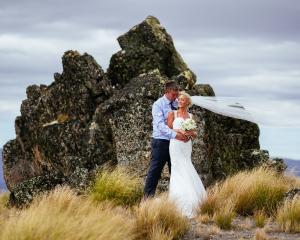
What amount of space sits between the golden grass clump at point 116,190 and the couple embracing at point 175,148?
1.32m

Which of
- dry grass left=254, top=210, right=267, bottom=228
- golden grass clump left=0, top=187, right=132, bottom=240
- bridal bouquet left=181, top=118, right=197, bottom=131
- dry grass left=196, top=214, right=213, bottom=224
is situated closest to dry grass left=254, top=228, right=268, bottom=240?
dry grass left=254, top=210, right=267, bottom=228

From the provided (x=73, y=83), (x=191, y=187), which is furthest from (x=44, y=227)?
(x=73, y=83)

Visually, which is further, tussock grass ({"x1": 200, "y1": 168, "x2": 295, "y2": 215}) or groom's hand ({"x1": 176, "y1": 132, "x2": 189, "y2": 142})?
groom's hand ({"x1": 176, "y1": 132, "x2": 189, "y2": 142})

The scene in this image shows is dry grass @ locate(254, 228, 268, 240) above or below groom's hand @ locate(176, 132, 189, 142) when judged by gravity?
below

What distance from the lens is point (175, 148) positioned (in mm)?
14281

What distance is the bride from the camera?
558 inches

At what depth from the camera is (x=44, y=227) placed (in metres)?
8.83

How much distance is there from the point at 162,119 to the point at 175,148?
643 millimetres

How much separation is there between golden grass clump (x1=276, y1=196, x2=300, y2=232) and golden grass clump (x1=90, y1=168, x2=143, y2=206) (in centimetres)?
402

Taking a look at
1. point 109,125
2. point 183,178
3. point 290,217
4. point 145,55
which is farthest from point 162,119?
point 145,55

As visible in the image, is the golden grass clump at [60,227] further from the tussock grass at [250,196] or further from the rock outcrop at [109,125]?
the rock outcrop at [109,125]

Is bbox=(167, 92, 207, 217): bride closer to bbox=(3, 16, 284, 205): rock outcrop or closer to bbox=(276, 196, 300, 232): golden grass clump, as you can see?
bbox=(276, 196, 300, 232): golden grass clump

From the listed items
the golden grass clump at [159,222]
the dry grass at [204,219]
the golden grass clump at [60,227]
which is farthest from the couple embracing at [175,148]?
the golden grass clump at [60,227]

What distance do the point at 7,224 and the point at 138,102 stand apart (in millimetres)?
8944
